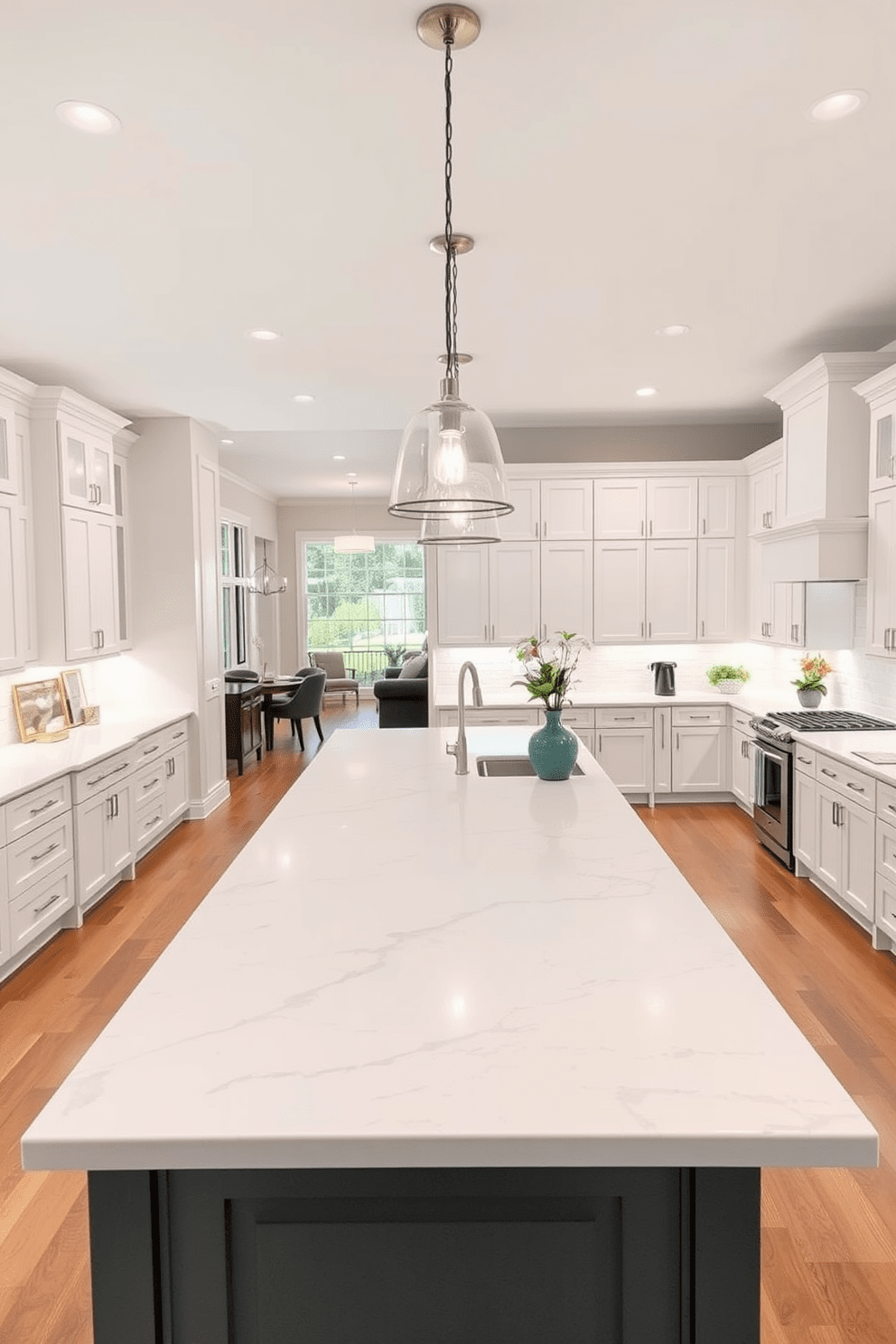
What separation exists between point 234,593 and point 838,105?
9.09 meters

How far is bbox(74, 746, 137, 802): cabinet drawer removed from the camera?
4.41 meters

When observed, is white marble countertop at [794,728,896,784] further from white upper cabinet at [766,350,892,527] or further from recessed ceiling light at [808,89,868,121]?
recessed ceiling light at [808,89,868,121]

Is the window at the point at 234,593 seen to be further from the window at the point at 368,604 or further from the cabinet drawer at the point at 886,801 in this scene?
the cabinet drawer at the point at 886,801

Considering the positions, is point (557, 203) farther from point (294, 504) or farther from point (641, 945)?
point (294, 504)

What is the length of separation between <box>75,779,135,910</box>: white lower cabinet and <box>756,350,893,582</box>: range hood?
3.87 metres

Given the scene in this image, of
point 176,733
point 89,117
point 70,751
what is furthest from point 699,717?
point 89,117

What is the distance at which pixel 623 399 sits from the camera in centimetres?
600

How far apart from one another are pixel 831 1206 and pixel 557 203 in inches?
119

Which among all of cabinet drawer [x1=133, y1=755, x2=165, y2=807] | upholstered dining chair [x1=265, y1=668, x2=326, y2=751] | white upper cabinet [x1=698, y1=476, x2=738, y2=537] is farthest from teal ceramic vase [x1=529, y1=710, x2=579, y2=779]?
upholstered dining chair [x1=265, y1=668, x2=326, y2=751]

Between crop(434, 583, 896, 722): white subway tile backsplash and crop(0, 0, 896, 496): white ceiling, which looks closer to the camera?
crop(0, 0, 896, 496): white ceiling

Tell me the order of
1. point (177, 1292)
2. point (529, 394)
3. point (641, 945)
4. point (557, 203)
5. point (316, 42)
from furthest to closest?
point (529, 394)
point (557, 203)
point (316, 42)
point (641, 945)
point (177, 1292)

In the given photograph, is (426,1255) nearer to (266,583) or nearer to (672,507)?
(672,507)

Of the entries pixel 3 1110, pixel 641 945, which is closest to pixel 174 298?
pixel 3 1110

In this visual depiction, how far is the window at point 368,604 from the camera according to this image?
533 inches
